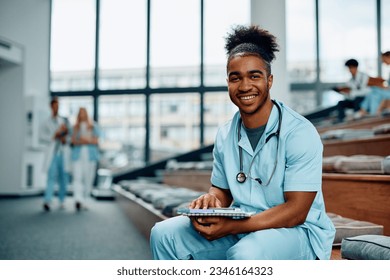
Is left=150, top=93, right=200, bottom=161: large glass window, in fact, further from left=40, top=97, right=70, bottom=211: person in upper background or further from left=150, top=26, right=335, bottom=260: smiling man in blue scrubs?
left=150, top=26, right=335, bottom=260: smiling man in blue scrubs

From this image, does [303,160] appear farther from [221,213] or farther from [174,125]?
[174,125]

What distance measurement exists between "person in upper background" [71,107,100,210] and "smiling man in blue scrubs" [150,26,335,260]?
3283 mm

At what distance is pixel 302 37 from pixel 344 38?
553 millimetres

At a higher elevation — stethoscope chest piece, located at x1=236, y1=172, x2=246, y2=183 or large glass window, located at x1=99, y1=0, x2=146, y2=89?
large glass window, located at x1=99, y1=0, x2=146, y2=89

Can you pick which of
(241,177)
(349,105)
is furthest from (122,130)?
(241,177)

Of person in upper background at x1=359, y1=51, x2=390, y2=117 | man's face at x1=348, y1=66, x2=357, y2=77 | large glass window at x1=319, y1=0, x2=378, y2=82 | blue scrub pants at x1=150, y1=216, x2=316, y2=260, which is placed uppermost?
large glass window at x1=319, y1=0, x2=378, y2=82

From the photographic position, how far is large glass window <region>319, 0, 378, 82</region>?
4.52m

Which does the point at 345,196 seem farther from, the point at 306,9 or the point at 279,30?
the point at 306,9

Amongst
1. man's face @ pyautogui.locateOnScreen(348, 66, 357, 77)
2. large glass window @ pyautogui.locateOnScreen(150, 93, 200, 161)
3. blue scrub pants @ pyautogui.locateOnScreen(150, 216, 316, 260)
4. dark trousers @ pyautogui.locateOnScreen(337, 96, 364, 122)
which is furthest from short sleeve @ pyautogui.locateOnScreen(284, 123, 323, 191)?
large glass window @ pyautogui.locateOnScreen(150, 93, 200, 161)

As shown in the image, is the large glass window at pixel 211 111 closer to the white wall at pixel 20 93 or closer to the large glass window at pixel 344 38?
the large glass window at pixel 344 38

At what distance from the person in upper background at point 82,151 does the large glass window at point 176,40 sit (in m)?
1.91

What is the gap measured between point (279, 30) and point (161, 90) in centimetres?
385

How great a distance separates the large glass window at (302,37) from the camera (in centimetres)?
558

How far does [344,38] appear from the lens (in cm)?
541
